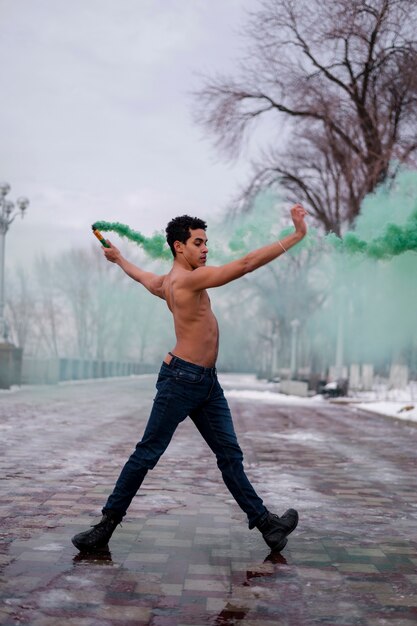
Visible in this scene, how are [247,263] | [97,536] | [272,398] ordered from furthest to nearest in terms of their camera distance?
1. [272,398]
2. [97,536]
3. [247,263]

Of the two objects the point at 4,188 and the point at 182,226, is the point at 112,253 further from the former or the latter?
the point at 4,188

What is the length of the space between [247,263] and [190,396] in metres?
0.87

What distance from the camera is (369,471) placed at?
28.7 ft

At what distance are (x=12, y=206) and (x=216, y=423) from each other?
23.5 m

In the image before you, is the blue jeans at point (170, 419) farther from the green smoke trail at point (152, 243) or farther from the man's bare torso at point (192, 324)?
the green smoke trail at point (152, 243)

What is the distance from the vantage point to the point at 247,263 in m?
4.24

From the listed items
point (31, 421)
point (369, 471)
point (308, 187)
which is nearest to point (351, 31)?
point (308, 187)

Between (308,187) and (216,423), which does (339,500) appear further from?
(308,187)

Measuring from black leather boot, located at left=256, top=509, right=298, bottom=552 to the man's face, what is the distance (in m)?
1.58

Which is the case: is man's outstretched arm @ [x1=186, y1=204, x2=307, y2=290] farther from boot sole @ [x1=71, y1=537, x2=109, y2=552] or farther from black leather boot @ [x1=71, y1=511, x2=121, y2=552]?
boot sole @ [x1=71, y1=537, x2=109, y2=552]

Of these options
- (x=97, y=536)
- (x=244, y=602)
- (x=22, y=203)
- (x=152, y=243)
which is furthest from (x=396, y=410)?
(x=244, y=602)

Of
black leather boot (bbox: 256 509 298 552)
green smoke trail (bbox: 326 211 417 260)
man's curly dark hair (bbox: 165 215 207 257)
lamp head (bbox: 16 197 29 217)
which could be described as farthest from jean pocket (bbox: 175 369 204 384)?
lamp head (bbox: 16 197 29 217)

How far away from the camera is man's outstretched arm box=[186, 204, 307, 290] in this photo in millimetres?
4242

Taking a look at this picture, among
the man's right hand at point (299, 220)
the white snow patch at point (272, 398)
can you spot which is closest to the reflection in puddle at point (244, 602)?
the man's right hand at point (299, 220)
